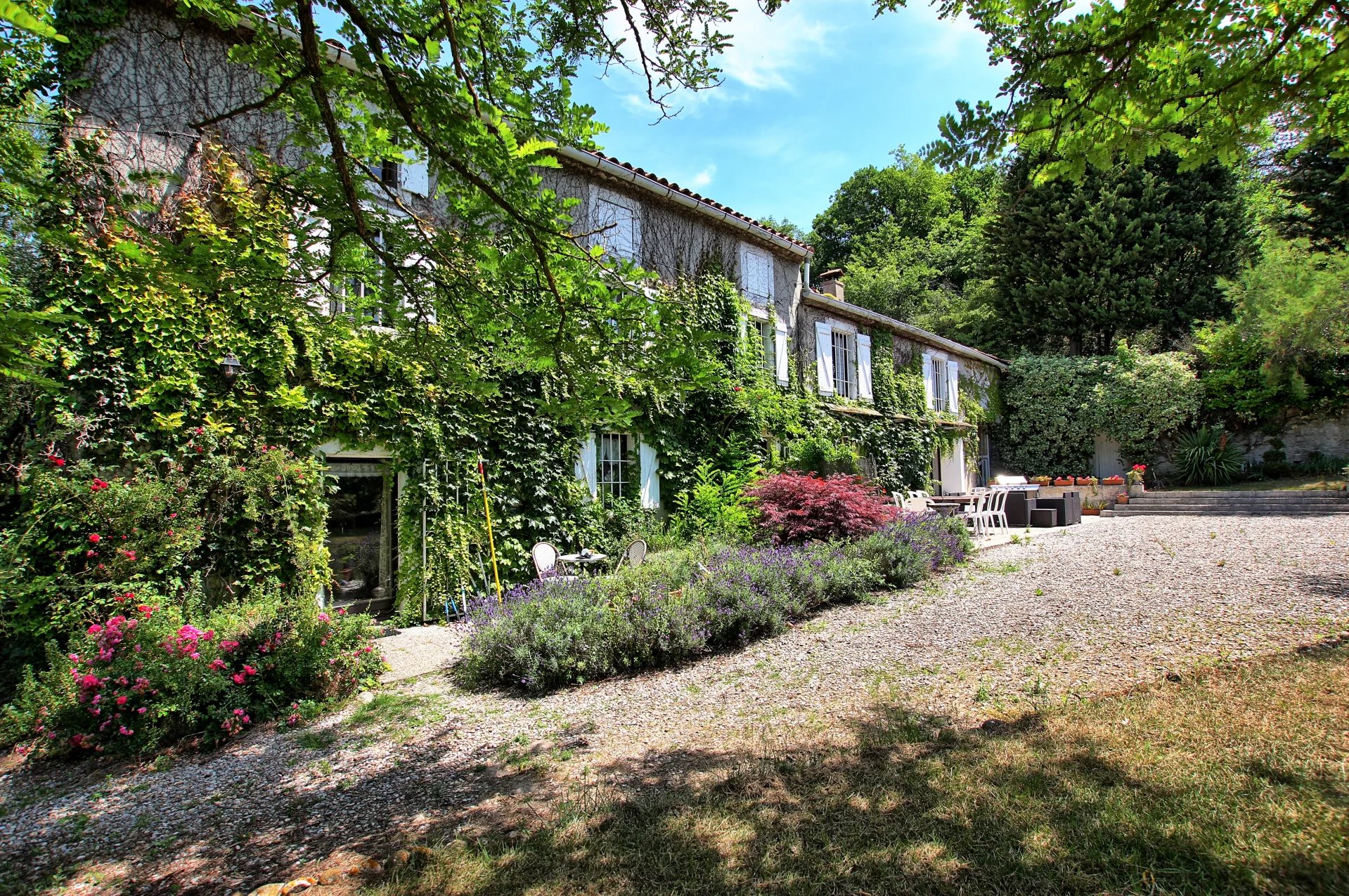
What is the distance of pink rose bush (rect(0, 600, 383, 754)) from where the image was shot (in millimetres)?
4051

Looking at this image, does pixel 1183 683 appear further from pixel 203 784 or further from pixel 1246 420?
pixel 1246 420

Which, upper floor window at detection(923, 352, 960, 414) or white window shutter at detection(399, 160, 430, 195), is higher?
white window shutter at detection(399, 160, 430, 195)

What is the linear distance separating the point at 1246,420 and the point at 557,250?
72.3ft

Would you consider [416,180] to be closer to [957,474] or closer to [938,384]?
[938,384]

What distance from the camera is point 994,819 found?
8.61 feet

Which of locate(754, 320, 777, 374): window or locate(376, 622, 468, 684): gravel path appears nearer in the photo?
locate(376, 622, 468, 684): gravel path

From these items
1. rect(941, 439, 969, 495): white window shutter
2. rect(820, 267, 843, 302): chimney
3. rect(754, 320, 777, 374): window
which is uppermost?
rect(820, 267, 843, 302): chimney

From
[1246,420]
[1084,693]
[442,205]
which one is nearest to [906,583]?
[1084,693]

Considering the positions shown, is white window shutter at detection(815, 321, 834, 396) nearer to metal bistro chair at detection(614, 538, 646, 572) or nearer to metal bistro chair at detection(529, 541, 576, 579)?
metal bistro chair at detection(614, 538, 646, 572)

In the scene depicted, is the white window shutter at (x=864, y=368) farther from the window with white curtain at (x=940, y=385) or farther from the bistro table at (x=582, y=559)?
the bistro table at (x=582, y=559)

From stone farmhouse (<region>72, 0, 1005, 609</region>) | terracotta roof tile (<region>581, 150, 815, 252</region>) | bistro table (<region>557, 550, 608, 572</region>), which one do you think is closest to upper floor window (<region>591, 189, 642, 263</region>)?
stone farmhouse (<region>72, 0, 1005, 609</region>)

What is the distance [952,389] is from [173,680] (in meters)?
18.2

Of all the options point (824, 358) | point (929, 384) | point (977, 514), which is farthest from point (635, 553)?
point (929, 384)

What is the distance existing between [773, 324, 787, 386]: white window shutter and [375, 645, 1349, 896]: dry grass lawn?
9446 mm
